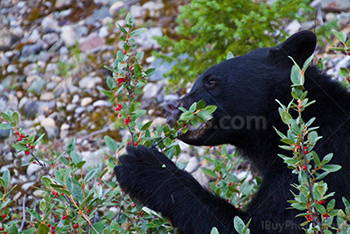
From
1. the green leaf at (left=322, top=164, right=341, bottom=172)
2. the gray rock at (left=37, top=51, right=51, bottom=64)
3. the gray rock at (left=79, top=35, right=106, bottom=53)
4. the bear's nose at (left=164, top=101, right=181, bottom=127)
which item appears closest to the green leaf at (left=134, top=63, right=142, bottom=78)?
the bear's nose at (left=164, top=101, right=181, bottom=127)

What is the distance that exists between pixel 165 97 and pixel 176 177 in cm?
304

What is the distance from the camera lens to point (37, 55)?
24.9ft

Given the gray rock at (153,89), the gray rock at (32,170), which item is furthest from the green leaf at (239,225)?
the gray rock at (153,89)

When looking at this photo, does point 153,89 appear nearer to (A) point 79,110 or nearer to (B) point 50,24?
(A) point 79,110

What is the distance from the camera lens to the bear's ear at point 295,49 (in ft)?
10.7

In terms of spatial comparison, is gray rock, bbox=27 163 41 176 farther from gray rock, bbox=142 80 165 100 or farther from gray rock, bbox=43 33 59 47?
gray rock, bbox=43 33 59 47

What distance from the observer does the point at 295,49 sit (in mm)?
3350

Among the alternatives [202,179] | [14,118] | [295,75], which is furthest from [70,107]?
[295,75]

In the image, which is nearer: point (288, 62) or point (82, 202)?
point (82, 202)

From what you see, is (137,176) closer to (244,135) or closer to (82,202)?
(82,202)

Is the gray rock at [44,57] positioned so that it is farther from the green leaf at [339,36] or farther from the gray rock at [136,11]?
the green leaf at [339,36]

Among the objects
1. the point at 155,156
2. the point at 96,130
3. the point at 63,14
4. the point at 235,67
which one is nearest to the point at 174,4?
the point at 63,14

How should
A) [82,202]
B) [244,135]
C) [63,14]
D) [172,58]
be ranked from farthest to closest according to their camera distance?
[63,14] → [172,58] → [244,135] → [82,202]

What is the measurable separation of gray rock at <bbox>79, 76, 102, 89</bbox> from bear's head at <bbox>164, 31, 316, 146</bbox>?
10.9 feet
